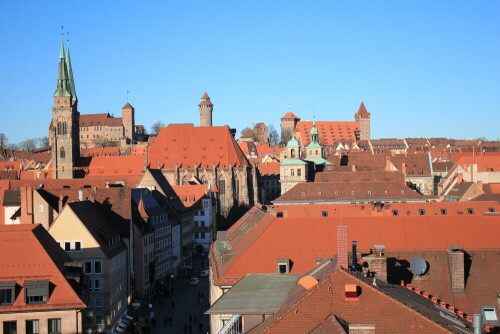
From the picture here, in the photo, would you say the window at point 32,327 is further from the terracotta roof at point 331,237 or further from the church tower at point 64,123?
the church tower at point 64,123

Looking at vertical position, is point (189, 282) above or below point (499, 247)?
below

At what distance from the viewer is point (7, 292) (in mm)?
38312

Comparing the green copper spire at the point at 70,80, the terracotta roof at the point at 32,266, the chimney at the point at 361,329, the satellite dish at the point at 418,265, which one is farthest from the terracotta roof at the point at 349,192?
the chimney at the point at 361,329

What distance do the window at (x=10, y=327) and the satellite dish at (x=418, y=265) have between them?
18.1 m

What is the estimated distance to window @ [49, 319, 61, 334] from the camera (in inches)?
1501

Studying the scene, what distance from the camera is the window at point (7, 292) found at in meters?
38.1

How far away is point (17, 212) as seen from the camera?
2749 inches

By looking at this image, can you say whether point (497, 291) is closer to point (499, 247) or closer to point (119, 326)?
point (499, 247)

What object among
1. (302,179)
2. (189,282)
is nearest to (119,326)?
(189,282)

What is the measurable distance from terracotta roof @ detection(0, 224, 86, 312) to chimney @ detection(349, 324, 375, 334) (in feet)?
58.9

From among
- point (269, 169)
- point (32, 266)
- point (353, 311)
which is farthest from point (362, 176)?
point (353, 311)

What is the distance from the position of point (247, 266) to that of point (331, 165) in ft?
326

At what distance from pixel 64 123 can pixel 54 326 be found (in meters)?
108

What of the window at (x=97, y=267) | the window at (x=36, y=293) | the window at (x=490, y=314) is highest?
Result: the window at (x=36, y=293)
